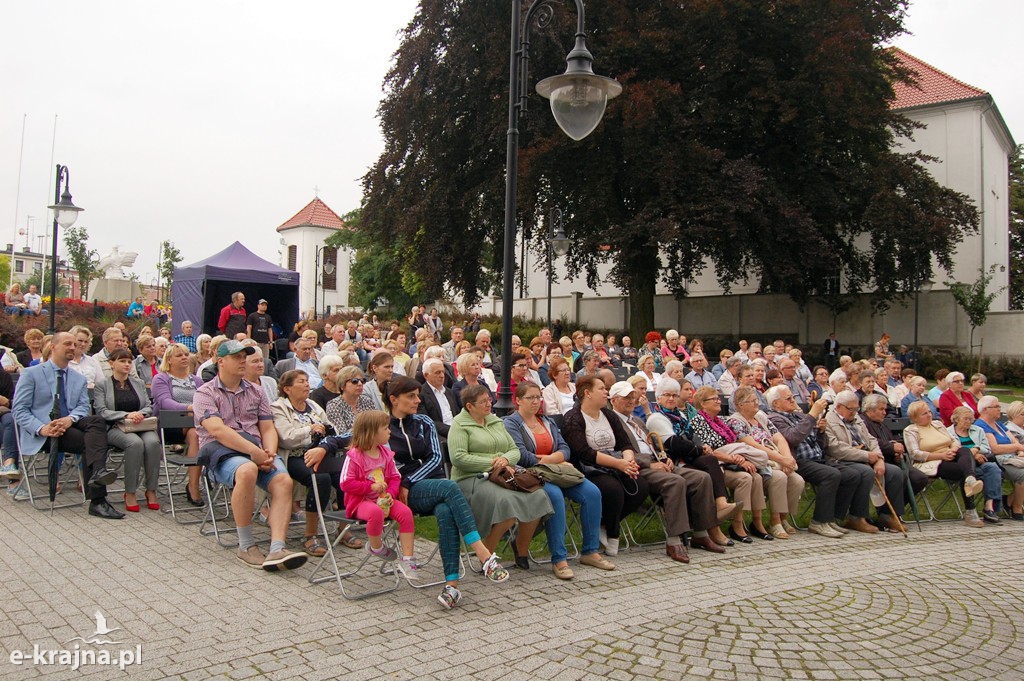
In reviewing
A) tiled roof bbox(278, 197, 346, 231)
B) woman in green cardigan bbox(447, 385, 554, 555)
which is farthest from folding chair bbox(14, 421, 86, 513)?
tiled roof bbox(278, 197, 346, 231)

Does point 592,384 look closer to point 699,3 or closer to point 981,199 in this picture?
point 699,3

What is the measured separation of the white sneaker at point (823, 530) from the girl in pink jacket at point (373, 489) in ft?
14.6

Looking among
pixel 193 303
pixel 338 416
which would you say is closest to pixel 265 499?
pixel 338 416

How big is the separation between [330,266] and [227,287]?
5041 cm

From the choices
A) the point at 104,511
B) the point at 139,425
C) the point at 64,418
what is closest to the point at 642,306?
the point at 139,425

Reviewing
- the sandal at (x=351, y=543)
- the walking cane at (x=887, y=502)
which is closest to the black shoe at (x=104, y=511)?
the sandal at (x=351, y=543)

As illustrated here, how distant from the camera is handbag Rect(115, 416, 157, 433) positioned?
7551mm

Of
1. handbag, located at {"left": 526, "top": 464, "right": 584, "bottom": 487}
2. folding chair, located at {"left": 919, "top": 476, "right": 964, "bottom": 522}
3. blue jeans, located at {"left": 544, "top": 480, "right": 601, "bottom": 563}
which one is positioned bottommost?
folding chair, located at {"left": 919, "top": 476, "right": 964, "bottom": 522}

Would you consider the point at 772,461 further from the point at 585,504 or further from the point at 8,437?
the point at 8,437

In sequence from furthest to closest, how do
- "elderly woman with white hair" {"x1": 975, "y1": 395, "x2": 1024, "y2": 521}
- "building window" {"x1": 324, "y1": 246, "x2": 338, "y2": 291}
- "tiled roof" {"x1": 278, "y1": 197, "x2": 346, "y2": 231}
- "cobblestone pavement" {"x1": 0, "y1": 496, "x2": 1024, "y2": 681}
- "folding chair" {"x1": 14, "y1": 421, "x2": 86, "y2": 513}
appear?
1. "tiled roof" {"x1": 278, "y1": 197, "x2": 346, "y2": 231}
2. "building window" {"x1": 324, "y1": 246, "x2": 338, "y2": 291}
3. "elderly woman with white hair" {"x1": 975, "y1": 395, "x2": 1024, "y2": 521}
4. "folding chair" {"x1": 14, "y1": 421, "x2": 86, "y2": 513}
5. "cobblestone pavement" {"x1": 0, "y1": 496, "x2": 1024, "y2": 681}

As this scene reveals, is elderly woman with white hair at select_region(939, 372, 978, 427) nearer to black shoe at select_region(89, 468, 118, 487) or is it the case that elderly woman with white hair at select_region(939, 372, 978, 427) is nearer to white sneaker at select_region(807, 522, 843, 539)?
white sneaker at select_region(807, 522, 843, 539)

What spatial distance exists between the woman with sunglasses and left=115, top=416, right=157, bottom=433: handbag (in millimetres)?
2247

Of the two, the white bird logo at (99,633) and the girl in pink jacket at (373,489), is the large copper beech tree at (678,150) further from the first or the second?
the white bird logo at (99,633)

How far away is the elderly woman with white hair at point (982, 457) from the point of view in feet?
29.6
